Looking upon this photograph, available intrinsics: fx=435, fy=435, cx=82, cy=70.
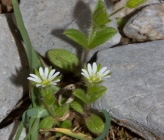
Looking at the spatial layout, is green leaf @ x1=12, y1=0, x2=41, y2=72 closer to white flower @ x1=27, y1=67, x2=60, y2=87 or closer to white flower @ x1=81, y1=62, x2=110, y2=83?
white flower @ x1=27, y1=67, x2=60, y2=87

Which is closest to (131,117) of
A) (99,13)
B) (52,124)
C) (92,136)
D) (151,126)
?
(151,126)

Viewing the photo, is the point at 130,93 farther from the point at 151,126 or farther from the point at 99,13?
the point at 99,13

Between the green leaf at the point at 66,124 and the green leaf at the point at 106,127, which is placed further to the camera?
the green leaf at the point at 66,124

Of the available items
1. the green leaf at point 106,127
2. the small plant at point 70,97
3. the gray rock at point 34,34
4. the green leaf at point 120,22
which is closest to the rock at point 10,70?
the gray rock at point 34,34

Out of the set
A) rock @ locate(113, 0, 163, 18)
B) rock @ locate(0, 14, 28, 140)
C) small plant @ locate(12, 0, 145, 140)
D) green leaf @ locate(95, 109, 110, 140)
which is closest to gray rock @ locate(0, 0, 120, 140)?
rock @ locate(0, 14, 28, 140)

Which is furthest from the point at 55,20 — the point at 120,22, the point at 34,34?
the point at 120,22

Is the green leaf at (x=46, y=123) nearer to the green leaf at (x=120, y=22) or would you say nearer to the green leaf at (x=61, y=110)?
the green leaf at (x=61, y=110)
